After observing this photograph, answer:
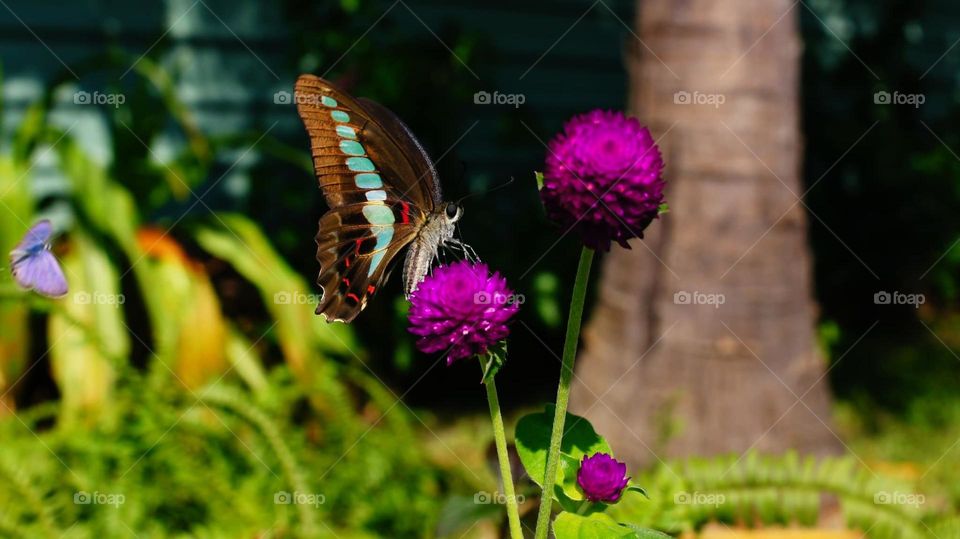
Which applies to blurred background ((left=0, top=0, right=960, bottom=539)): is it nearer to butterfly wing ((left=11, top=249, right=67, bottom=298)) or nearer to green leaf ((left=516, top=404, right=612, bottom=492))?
green leaf ((left=516, top=404, right=612, bottom=492))

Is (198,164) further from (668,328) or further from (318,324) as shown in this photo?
(668,328)

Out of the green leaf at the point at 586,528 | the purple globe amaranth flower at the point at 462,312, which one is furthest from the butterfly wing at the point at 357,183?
the green leaf at the point at 586,528

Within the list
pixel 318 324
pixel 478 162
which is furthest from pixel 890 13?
pixel 318 324
